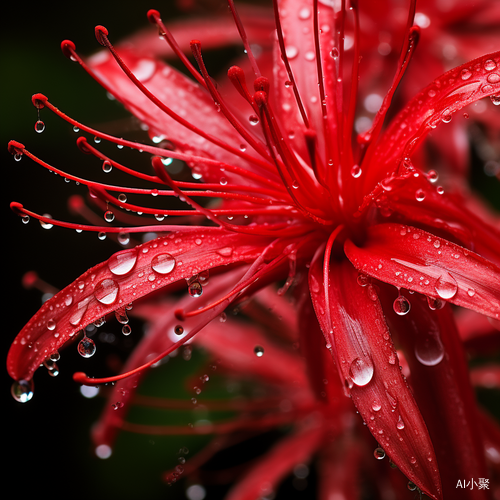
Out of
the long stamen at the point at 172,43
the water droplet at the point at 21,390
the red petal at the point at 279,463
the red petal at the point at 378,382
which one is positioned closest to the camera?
the red petal at the point at 378,382

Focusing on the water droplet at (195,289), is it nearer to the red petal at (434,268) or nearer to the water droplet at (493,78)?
the red petal at (434,268)

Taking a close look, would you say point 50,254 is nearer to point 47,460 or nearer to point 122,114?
point 122,114

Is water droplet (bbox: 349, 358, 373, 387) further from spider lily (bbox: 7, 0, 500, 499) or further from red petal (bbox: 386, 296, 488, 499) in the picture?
red petal (bbox: 386, 296, 488, 499)

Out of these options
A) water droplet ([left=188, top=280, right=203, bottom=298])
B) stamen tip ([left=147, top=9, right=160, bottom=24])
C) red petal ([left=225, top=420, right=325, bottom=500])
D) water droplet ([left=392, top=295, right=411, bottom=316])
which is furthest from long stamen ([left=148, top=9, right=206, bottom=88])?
red petal ([left=225, top=420, right=325, bottom=500])

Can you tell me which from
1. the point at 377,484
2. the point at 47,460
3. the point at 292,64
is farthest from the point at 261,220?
the point at 47,460

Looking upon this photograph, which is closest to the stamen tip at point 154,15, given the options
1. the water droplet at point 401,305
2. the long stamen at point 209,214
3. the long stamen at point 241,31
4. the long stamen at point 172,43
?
the long stamen at point 172,43

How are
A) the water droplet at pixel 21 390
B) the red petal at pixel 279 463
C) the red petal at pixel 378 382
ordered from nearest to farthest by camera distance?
1. the red petal at pixel 378 382
2. the water droplet at pixel 21 390
3. the red petal at pixel 279 463

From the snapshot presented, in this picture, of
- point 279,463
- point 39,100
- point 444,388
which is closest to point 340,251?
point 444,388

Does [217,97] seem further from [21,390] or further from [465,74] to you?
[21,390]
